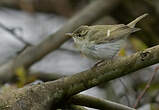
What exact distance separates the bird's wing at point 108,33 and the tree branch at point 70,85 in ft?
1.95

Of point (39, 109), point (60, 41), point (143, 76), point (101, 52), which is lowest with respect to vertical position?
point (39, 109)

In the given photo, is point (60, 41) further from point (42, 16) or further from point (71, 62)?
point (42, 16)

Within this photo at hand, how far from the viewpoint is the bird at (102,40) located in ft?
9.43

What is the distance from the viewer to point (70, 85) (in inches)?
95.1

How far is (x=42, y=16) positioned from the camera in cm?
693

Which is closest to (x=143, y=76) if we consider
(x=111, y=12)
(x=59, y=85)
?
(x=111, y=12)

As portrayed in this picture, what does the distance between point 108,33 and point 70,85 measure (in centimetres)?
80

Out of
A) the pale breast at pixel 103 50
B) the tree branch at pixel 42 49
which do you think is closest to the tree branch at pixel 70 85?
the pale breast at pixel 103 50

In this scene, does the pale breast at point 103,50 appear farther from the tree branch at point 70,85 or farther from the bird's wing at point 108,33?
the tree branch at point 70,85

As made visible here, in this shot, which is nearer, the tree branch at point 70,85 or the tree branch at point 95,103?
the tree branch at point 70,85

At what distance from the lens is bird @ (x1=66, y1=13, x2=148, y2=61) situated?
2.88 meters

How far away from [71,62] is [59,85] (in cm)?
391

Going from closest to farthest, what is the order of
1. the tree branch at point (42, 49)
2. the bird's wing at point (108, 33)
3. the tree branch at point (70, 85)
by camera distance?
the tree branch at point (70, 85), the bird's wing at point (108, 33), the tree branch at point (42, 49)

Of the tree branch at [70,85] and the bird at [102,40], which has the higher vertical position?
the bird at [102,40]
